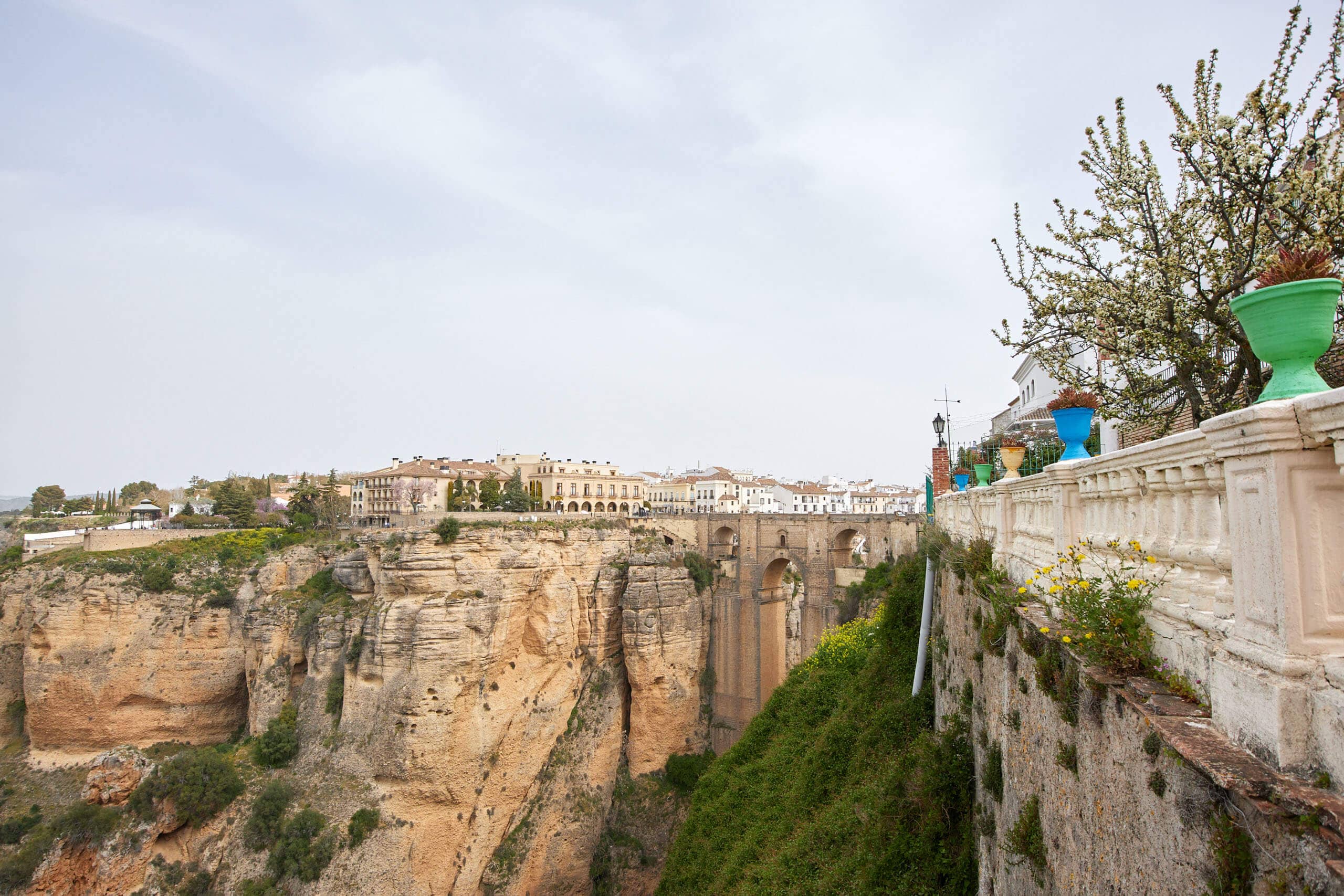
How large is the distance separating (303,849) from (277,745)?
4.33 m

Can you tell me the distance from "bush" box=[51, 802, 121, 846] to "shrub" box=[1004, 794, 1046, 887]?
93.3 feet

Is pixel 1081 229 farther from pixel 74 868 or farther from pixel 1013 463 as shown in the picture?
pixel 74 868

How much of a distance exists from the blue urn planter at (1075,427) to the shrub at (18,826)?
30971 millimetres

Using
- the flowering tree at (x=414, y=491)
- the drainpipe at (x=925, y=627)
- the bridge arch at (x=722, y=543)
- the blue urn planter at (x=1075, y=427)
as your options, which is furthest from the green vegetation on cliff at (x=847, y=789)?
the flowering tree at (x=414, y=491)

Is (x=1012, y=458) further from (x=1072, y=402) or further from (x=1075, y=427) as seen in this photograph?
(x=1075, y=427)

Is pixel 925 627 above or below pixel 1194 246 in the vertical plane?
below

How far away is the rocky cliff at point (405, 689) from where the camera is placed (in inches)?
859

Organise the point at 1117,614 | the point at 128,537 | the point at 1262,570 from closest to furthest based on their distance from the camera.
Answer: the point at 1262,570, the point at 1117,614, the point at 128,537

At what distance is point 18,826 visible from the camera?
21016 mm

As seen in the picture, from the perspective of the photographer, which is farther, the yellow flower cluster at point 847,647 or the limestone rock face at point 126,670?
the limestone rock face at point 126,670

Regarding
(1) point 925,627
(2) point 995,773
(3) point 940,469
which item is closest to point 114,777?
(1) point 925,627

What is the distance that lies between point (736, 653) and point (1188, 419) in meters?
24.4

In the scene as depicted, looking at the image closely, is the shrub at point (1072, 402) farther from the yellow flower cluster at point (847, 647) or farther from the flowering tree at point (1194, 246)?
the yellow flower cluster at point (847, 647)

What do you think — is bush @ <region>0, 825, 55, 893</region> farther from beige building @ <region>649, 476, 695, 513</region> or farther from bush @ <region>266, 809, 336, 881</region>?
beige building @ <region>649, 476, 695, 513</region>
